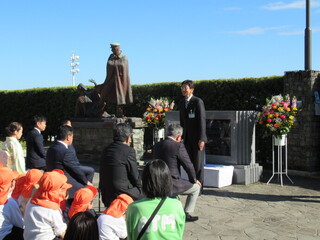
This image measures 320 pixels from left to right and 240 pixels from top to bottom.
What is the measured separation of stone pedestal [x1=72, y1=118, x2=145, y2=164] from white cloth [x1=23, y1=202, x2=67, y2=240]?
779 centimetres

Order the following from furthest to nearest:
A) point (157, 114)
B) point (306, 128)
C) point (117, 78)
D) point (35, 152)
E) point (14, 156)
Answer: point (117, 78)
point (157, 114)
point (306, 128)
point (35, 152)
point (14, 156)

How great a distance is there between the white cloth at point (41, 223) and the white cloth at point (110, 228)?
365 mm

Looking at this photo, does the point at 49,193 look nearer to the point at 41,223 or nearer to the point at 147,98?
the point at 41,223

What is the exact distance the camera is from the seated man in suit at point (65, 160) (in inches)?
209

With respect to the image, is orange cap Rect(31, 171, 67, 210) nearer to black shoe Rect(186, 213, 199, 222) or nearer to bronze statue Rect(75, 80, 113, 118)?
black shoe Rect(186, 213, 199, 222)

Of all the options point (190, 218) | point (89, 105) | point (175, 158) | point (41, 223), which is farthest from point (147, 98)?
point (41, 223)

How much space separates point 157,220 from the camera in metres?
2.66

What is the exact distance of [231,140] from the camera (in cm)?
888

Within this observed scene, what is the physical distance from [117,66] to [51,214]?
26.8ft

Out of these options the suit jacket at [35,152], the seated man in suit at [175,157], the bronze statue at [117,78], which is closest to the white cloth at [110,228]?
the seated man in suit at [175,157]

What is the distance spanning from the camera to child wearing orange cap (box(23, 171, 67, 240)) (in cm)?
375

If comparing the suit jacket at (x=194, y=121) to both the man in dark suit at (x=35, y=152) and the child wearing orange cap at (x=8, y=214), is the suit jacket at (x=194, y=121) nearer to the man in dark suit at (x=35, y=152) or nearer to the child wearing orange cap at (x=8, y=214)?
the man in dark suit at (x=35, y=152)

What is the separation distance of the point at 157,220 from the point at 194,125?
4352 mm

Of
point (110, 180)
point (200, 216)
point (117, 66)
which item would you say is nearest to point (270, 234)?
Answer: point (200, 216)
